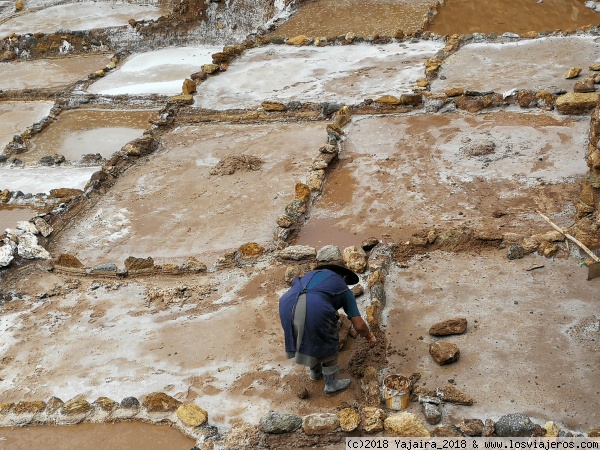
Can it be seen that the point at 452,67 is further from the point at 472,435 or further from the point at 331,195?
the point at 472,435

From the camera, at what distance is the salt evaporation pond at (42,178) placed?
1105 cm

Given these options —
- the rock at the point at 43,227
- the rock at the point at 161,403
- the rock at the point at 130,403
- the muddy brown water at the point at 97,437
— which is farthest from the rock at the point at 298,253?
the rock at the point at 43,227

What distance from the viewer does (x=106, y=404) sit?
18.7 feet

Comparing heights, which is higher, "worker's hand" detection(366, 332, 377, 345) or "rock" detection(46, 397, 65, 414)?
"worker's hand" detection(366, 332, 377, 345)

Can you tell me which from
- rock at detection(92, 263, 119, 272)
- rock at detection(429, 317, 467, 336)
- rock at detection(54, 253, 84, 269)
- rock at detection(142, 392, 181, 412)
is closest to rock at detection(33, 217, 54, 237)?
rock at detection(54, 253, 84, 269)

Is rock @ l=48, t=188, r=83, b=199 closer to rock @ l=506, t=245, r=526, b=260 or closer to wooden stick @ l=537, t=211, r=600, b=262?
rock @ l=506, t=245, r=526, b=260

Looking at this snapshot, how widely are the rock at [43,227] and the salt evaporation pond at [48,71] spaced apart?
7.90 m

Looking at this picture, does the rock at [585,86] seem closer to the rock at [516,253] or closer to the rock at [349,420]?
the rock at [516,253]

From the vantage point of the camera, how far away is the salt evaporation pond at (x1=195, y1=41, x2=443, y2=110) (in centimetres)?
1230

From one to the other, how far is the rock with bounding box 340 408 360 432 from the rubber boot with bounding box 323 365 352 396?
360 millimetres

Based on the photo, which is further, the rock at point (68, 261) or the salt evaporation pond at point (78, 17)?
the salt evaporation pond at point (78, 17)

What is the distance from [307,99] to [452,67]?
2.85 metres

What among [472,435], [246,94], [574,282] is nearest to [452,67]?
[246,94]

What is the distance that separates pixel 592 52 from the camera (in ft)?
38.9
